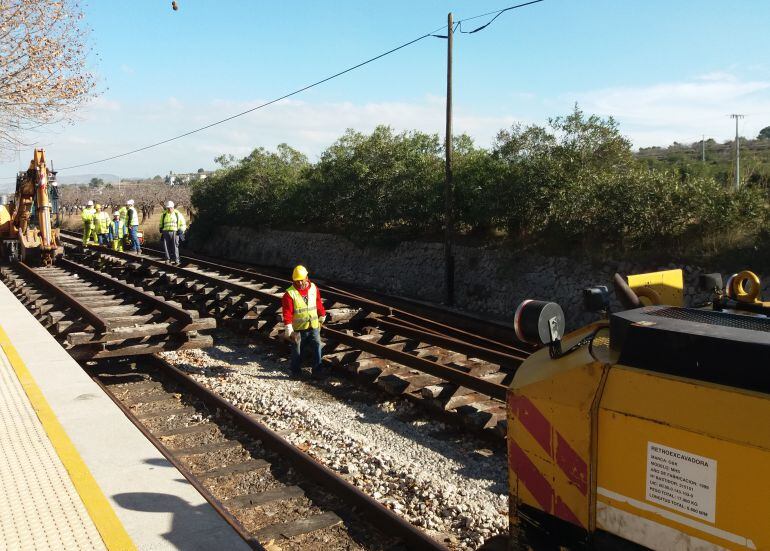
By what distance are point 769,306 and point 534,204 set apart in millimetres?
13105

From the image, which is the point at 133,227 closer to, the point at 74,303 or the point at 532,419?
the point at 74,303

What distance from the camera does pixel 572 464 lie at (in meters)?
2.81

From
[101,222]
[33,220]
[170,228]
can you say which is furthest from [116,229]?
[170,228]

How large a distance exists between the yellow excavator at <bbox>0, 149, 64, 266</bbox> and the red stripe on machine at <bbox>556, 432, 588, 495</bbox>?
19.9 m

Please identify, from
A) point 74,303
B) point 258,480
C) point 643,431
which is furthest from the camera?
point 74,303

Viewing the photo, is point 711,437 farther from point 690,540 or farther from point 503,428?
point 503,428

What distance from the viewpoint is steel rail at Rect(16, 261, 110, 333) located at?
30.9 feet

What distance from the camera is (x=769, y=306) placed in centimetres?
359

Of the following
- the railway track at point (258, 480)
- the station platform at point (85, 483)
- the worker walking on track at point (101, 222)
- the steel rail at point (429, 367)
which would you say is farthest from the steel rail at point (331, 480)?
the worker walking on track at point (101, 222)

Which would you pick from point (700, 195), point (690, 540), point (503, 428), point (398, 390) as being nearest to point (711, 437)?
point (690, 540)

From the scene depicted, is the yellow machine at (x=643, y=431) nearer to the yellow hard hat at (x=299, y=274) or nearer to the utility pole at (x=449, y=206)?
the yellow hard hat at (x=299, y=274)

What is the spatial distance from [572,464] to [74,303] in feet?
35.7

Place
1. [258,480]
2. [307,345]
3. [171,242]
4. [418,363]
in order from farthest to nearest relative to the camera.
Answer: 1. [171,242]
2. [307,345]
3. [418,363]
4. [258,480]

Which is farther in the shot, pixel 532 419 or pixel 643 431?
pixel 532 419
